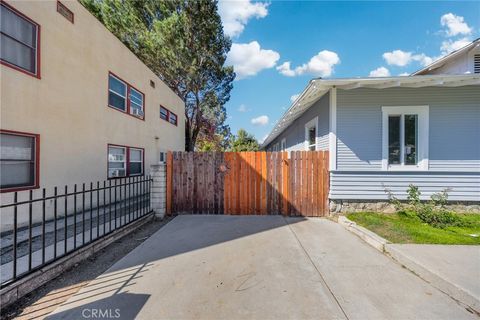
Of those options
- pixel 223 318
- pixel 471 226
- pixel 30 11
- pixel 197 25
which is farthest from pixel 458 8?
pixel 197 25

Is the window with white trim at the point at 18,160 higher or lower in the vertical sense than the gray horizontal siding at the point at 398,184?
higher

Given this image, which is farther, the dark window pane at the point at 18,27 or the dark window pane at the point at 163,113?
the dark window pane at the point at 163,113

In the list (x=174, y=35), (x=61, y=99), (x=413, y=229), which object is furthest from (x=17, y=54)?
(x=174, y=35)

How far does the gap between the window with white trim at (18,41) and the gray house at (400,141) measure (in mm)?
6455

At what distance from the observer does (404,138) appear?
569cm

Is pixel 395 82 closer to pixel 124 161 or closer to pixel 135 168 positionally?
pixel 124 161

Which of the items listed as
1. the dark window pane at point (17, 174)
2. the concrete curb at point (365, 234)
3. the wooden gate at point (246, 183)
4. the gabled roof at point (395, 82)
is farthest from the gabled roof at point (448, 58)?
the dark window pane at point (17, 174)

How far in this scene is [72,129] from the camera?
5.71 metres

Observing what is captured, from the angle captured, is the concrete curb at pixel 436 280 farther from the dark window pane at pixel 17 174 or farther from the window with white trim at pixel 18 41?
the window with white trim at pixel 18 41

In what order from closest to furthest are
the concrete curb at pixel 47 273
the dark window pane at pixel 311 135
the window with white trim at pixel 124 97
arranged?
1. the concrete curb at pixel 47 273
2. the window with white trim at pixel 124 97
3. the dark window pane at pixel 311 135

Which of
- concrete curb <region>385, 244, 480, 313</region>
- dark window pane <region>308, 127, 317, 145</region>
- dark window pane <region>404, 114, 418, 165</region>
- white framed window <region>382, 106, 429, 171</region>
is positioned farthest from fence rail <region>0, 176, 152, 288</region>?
dark window pane <region>404, 114, 418, 165</region>

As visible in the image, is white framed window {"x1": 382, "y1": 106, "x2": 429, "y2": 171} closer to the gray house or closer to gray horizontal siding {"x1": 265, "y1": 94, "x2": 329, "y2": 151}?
the gray house

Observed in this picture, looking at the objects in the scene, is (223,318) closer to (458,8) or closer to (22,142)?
(22,142)

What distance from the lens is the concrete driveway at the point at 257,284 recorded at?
2.21 m
